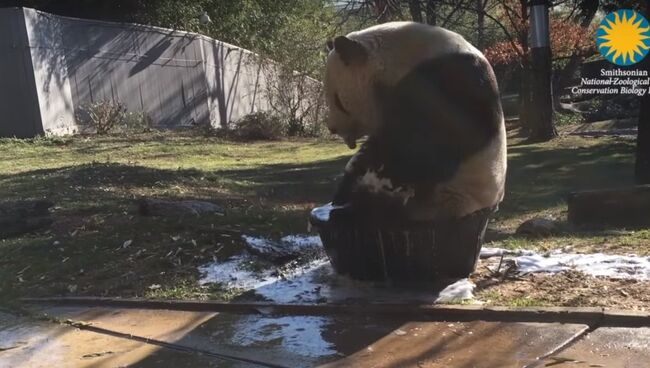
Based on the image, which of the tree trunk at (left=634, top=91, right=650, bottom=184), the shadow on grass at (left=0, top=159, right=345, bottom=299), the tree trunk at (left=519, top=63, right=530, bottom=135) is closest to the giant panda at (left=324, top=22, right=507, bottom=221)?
the shadow on grass at (left=0, top=159, right=345, bottom=299)

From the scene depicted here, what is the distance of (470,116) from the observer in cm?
430

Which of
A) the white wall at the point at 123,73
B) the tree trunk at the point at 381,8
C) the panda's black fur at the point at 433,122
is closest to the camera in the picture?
the panda's black fur at the point at 433,122

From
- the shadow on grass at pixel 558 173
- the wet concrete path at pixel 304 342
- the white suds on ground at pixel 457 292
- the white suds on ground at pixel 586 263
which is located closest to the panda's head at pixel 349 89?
the white suds on ground at pixel 457 292

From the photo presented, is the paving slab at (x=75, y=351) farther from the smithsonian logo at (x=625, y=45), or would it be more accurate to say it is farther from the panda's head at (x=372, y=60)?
the smithsonian logo at (x=625, y=45)

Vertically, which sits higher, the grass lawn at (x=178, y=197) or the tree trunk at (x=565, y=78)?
the tree trunk at (x=565, y=78)

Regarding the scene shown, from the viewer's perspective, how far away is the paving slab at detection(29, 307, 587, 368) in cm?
356

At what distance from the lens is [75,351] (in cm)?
398

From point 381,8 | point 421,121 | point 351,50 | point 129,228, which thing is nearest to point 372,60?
point 351,50

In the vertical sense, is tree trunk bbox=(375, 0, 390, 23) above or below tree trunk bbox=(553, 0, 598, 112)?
above

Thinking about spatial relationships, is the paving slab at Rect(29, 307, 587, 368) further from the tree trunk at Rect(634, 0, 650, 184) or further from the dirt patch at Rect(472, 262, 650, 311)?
the tree trunk at Rect(634, 0, 650, 184)

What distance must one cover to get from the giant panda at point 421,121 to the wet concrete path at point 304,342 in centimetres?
81

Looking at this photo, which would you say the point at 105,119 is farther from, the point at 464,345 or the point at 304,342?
the point at 464,345

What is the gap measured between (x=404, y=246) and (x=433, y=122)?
2.78 feet

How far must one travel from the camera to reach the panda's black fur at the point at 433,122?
425cm
